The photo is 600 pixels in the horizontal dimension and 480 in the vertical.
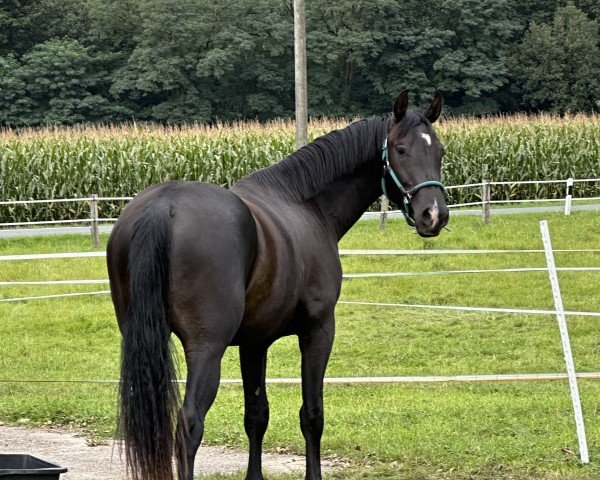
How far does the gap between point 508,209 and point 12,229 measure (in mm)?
11369

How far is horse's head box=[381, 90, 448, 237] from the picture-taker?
651 cm

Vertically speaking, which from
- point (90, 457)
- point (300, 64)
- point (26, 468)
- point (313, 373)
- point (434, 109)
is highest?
point (434, 109)

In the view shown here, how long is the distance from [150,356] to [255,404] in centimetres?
160

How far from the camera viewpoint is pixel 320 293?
6.50m

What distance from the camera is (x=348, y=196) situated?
7.08 m

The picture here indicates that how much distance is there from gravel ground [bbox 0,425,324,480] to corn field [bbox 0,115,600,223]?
16539mm

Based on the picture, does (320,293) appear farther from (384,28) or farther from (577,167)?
(384,28)

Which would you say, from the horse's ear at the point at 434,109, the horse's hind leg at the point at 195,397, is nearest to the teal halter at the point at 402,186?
the horse's ear at the point at 434,109

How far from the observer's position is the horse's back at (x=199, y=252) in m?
5.48

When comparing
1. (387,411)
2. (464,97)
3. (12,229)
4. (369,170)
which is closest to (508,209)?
(12,229)

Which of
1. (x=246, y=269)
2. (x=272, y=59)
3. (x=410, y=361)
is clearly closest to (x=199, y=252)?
(x=246, y=269)

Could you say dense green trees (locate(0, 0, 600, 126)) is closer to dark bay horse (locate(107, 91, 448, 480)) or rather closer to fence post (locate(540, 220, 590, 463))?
fence post (locate(540, 220, 590, 463))

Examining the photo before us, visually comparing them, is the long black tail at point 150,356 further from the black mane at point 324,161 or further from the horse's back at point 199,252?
the black mane at point 324,161

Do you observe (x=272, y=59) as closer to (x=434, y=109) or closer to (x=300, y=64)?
(x=300, y=64)
